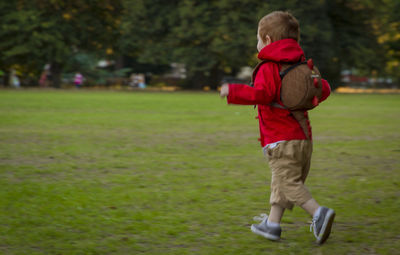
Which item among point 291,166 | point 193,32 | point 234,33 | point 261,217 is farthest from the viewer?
point 193,32

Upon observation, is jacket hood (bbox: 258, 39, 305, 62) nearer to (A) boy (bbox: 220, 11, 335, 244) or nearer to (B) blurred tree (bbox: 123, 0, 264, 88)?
(A) boy (bbox: 220, 11, 335, 244)

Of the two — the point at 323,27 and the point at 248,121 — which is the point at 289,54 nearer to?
the point at 248,121

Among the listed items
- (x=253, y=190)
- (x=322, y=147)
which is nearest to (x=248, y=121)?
(x=322, y=147)

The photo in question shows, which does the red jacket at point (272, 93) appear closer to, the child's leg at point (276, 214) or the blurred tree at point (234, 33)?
the child's leg at point (276, 214)

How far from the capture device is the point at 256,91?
3.57 meters

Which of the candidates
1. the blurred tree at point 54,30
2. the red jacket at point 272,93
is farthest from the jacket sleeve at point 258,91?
the blurred tree at point 54,30

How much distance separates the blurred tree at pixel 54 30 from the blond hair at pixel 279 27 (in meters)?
33.2

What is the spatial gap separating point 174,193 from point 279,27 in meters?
2.09

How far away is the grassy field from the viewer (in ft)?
12.2

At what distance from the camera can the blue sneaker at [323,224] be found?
11.9ft

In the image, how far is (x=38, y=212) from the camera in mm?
4469

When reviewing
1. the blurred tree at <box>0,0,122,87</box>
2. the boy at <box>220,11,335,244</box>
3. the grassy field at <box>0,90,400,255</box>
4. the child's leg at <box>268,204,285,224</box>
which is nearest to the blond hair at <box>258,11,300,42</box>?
the boy at <box>220,11,335,244</box>

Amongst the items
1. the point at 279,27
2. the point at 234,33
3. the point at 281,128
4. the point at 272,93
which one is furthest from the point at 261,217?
the point at 234,33

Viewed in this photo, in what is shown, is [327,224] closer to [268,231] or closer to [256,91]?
[268,231]
